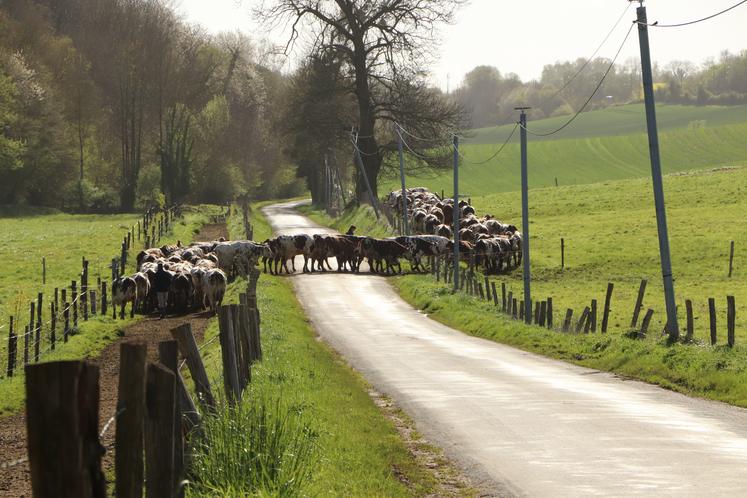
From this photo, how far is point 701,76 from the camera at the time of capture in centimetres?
19050

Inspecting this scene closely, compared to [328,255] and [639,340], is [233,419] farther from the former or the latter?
[328,255]

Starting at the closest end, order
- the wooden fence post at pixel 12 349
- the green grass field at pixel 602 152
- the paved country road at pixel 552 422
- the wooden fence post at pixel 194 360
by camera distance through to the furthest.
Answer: the wooden fence post at pixel 194 360 → the paved country road at pixel 552 422 → the wooden fence post at pixel 12 349 → the green grass field at pixel 602 152

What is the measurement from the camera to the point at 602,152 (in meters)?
139

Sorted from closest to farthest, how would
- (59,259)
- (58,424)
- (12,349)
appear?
(58,424) < (12,349) < (59,259)

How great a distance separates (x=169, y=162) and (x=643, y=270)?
51684 millimetres

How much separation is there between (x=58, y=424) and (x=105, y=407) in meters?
14.4

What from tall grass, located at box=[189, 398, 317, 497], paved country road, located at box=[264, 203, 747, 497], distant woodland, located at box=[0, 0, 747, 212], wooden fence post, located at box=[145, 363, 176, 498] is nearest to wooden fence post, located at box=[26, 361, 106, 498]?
wooden fence post, located at box=[145, 363, 176, 498]

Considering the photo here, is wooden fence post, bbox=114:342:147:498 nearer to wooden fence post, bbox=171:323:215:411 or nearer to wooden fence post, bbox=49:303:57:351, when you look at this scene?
wooden fence post, bbox=171:323:215:411

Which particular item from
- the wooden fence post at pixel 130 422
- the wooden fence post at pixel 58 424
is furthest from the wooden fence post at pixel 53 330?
the wooden fence post at pixel 58 424

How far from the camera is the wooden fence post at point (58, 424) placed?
5059mm

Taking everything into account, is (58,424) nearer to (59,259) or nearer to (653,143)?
(653,143)

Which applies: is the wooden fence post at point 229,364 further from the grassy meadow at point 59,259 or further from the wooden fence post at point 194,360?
the grassy meadow at point 59,259

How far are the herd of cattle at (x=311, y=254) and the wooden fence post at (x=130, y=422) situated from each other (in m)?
28.8

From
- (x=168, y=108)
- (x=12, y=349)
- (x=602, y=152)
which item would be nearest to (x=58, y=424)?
(x=12, y=349)
